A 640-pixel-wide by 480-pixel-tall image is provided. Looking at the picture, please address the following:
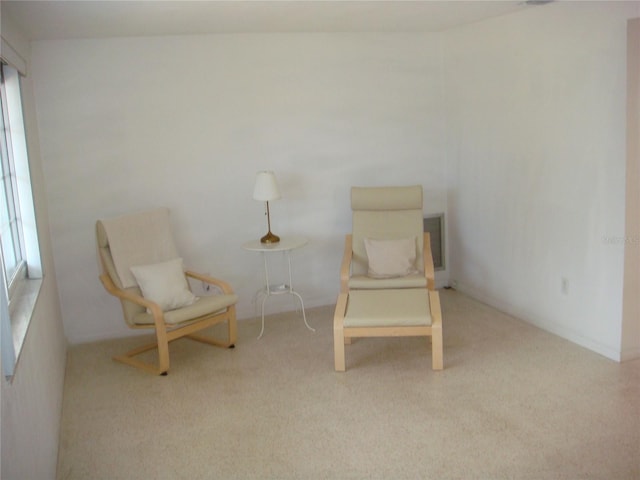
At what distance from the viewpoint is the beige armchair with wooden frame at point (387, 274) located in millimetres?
4012

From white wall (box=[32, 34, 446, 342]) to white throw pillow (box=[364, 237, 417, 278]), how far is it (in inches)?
25.5

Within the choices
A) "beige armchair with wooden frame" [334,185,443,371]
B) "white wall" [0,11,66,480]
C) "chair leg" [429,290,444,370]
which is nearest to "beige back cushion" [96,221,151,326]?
"white wall" [0,11,66,480]

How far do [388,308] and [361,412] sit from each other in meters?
0.83

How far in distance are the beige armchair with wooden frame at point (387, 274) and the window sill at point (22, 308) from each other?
1778mm

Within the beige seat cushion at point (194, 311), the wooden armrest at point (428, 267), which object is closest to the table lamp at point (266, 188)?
the beige seat cushion at point (194, 311)

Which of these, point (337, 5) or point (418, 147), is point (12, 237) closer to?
point (337, 5)

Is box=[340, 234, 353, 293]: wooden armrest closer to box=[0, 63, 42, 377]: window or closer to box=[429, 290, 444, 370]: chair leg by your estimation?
box=[429, 290, 444, 370]: chair leg

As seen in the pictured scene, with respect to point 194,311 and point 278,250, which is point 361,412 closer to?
point 194,311

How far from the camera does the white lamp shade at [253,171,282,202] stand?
4785 mm

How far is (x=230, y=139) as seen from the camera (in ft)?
16.6

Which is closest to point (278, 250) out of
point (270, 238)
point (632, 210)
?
point (270, 238)

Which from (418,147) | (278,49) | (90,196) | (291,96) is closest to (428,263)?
(418,147)

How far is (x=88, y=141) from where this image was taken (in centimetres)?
473

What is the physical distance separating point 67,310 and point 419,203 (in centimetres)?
282
